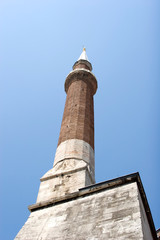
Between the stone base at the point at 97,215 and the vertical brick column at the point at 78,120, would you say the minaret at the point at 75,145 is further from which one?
the stone base at the point at 97,215

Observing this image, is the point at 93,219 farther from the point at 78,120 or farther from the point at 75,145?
the point at 78,120

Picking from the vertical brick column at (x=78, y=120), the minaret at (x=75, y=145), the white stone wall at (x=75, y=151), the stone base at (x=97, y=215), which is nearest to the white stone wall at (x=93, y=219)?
the stone base at (x=97, y=215)

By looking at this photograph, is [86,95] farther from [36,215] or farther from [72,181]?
[36,215]

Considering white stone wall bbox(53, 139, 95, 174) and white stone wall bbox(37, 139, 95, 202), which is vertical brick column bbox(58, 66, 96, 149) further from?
white stone wall bbox(37, 139, 95, 202)

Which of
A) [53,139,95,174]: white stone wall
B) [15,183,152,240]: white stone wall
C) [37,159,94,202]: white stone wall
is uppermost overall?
[53,139,95,174]: white stone wall

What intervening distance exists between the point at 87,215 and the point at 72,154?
282 cm

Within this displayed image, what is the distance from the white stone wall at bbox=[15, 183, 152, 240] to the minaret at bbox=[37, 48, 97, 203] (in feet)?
2.55

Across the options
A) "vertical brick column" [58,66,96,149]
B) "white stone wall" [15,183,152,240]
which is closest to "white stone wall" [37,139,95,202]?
"vertical brick column" [58,66,96,149]

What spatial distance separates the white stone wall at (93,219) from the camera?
4500 millimetres

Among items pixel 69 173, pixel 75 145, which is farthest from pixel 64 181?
pixel 75 145

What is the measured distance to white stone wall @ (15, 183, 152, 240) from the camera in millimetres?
4500

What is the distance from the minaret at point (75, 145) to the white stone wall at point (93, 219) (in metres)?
0.78

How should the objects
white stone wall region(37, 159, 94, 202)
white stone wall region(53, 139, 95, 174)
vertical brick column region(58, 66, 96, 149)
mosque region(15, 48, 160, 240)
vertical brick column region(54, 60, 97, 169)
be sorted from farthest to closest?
1. vertical brick column region(58, 66, 96, 149)
2. vertical brick column region(54, 60, 97, 169)
3. white stone wall region(53, 139, 95, 174)
4. white stone wall region(37, 159, 94, 202)
5. mosque region(15, 48, 160, 240)

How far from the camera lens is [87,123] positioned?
936cm
